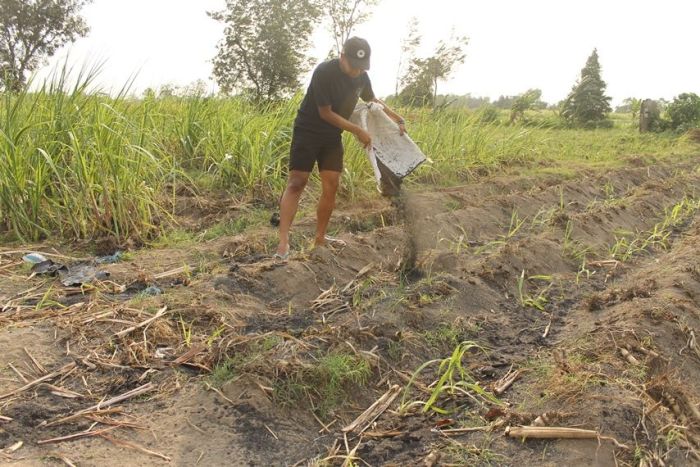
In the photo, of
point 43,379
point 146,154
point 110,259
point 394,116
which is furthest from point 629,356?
point 146,154

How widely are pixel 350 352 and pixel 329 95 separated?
1682 millimetres

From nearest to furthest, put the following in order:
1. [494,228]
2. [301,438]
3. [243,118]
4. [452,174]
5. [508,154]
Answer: [301,438]
[494,228]
[243,118]
[452,174]
[508,154]

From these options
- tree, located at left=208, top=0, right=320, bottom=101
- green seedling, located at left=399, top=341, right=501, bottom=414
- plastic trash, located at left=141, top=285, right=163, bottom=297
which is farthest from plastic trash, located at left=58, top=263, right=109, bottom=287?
tree, located at left=208, top=0, right=320, bottom=101

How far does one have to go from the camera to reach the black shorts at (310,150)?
382cm

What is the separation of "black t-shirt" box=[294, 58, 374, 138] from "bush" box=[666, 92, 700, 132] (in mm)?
15131

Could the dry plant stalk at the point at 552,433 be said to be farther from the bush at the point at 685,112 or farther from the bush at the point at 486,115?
the bush at the point at 685,112

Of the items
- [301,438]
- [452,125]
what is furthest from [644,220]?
[301,438]

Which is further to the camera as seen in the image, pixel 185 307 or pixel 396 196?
pixel 396 196

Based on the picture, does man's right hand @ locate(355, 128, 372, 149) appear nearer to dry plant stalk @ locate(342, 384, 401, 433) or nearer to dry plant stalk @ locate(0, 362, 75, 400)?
dry plant stalk @ locate(342, 384, 401, 433)

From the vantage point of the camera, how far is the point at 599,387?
2.35m

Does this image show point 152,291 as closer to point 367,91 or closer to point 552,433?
point 367,91

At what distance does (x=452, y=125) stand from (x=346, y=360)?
5.39 m

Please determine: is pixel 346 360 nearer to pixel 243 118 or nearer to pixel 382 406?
pixel 382 406

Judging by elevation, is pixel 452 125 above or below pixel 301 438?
above
